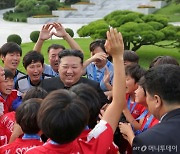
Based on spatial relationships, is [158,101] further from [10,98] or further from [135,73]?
[10,98]

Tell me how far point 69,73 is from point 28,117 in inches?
42.8

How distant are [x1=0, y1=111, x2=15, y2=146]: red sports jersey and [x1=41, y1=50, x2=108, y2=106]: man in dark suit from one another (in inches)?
23.8

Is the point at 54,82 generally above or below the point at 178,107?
below

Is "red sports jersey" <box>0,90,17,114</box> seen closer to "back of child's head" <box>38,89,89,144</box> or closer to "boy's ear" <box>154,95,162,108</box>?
"back of child's head" <box>38,89,89,144</box>

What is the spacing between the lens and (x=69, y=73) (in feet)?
9.92

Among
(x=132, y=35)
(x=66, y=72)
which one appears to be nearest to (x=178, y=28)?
(x=132, y=35)

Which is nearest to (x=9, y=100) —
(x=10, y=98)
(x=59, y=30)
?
(x=10, y=98)

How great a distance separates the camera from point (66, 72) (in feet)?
9.96

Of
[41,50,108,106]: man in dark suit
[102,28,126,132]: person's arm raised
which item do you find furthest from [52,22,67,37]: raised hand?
[102,28,126,132]: person's arm raised

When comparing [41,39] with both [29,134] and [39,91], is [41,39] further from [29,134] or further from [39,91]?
[29,134]

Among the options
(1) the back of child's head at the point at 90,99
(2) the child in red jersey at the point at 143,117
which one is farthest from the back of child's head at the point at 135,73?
(1) the back of child's head at the point at 90,99

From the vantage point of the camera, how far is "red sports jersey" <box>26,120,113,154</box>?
5.46 ft

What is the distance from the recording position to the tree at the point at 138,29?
9.79 meters

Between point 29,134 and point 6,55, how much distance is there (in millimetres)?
2066
